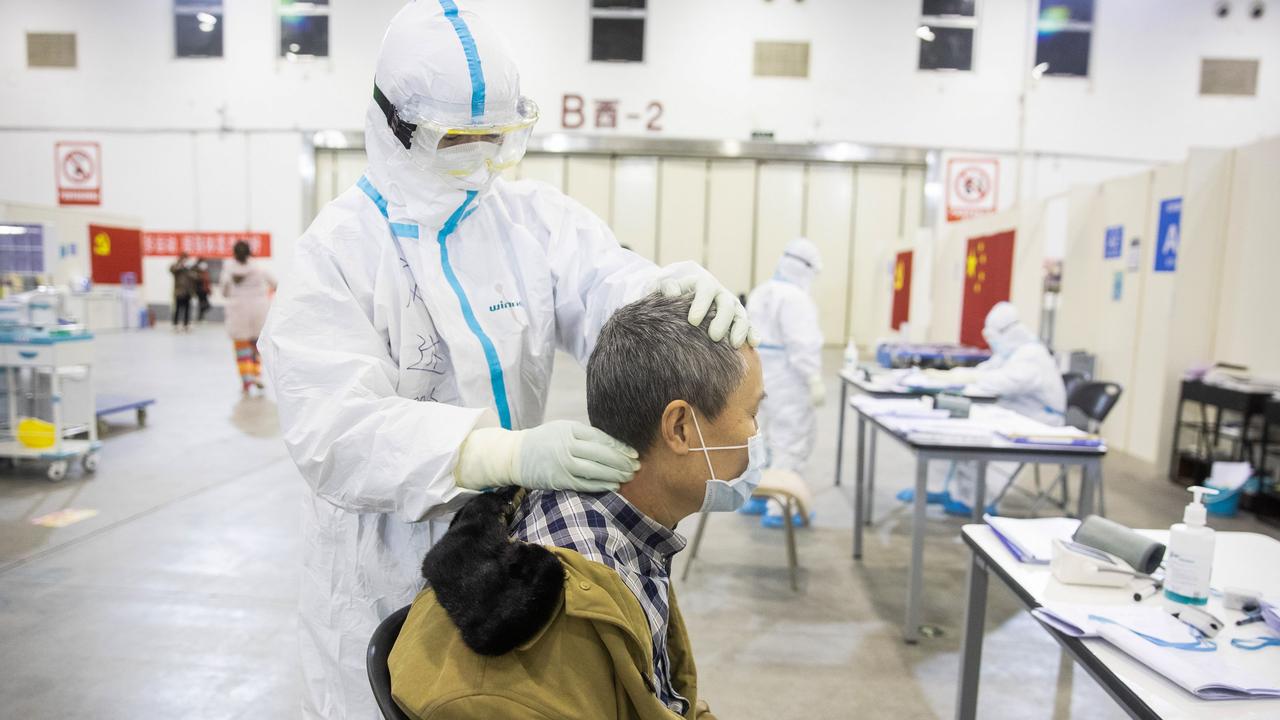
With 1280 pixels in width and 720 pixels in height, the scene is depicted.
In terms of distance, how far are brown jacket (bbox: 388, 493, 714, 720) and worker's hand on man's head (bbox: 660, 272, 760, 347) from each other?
36 centimetres

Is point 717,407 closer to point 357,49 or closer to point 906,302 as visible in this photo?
point 906,302

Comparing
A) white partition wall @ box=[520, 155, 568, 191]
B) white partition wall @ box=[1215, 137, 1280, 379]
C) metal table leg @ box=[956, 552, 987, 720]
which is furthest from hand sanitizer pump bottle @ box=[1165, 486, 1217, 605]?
white partition wall @ box=[520, 155, 568, 191]

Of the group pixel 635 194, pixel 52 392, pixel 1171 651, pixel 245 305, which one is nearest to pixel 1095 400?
pixel 1171 651

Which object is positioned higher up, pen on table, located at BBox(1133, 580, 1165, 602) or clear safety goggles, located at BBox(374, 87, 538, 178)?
clear safety goggles, located at BBox(374, 87, 538, 178)

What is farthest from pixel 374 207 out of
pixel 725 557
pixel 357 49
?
pixel 357 49

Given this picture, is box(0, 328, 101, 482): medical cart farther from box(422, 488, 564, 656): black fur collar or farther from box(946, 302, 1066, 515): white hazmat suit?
box(946, 302, 1066, 515): white hazmat suit

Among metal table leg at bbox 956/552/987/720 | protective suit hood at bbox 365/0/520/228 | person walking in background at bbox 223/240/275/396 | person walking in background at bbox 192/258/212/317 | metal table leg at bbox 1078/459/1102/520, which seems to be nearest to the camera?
protective suit hood at bbox 365/0/520/228

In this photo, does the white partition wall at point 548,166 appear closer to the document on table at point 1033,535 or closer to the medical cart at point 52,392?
the medical cart at point 52,392

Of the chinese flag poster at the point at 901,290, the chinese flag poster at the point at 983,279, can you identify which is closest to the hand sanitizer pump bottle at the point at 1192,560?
the chinese flag poster at the point at 983,279

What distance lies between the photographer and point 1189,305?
16.7 feet

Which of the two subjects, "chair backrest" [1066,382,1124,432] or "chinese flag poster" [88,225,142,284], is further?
"chinese flag poster" [88,225,142,284]

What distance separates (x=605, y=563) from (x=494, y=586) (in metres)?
0.20

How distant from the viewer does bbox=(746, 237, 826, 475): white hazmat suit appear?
413 centimetres

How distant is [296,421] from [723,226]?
11522 millimetres
